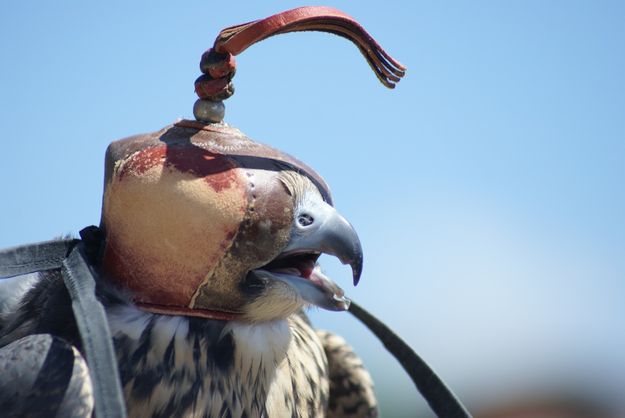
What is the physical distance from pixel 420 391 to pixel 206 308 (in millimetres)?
920

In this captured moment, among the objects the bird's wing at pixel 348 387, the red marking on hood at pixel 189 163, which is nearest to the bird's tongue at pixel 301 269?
the red marking on hood at pixel 189 163

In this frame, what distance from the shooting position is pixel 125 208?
2904 millimetres

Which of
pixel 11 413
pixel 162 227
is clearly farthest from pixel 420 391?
pixel 11 413

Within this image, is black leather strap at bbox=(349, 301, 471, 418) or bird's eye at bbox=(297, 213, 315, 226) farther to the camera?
black leather strap at bbox=(349, 301, 471, 418)

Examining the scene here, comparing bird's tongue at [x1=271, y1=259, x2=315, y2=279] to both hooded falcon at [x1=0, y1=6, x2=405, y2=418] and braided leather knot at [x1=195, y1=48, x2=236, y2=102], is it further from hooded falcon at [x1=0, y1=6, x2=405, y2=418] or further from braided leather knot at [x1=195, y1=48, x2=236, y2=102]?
braided leather knot at [x1=195, y1=48, x2=236, y2=102]

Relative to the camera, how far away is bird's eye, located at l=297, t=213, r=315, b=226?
9.62 ft

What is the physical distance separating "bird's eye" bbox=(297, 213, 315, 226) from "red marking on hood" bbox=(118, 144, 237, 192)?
0.23m

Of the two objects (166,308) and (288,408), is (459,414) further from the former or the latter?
(166,308)

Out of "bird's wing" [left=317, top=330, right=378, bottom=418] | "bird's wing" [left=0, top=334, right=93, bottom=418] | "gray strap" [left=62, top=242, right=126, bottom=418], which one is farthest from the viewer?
"bird's wing" [left=317, top=330, right=378, bottom=418]

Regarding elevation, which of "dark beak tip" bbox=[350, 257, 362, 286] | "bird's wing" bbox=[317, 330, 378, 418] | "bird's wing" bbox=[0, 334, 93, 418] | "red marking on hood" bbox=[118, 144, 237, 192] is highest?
"red marking on hood" bbox=[118, 144, 237, 192]

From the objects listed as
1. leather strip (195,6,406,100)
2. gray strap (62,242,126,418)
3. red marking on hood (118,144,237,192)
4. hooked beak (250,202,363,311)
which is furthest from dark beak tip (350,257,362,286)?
gray strap (62,242,126,418)

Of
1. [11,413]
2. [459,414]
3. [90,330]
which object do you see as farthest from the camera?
[459,414]

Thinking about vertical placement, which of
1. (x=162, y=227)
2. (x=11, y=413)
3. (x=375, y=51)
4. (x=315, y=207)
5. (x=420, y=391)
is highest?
(x=375, y=51)

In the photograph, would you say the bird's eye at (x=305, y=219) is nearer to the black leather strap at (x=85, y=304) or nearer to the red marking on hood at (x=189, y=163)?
the red marking on hood at (x=189, y=163)
